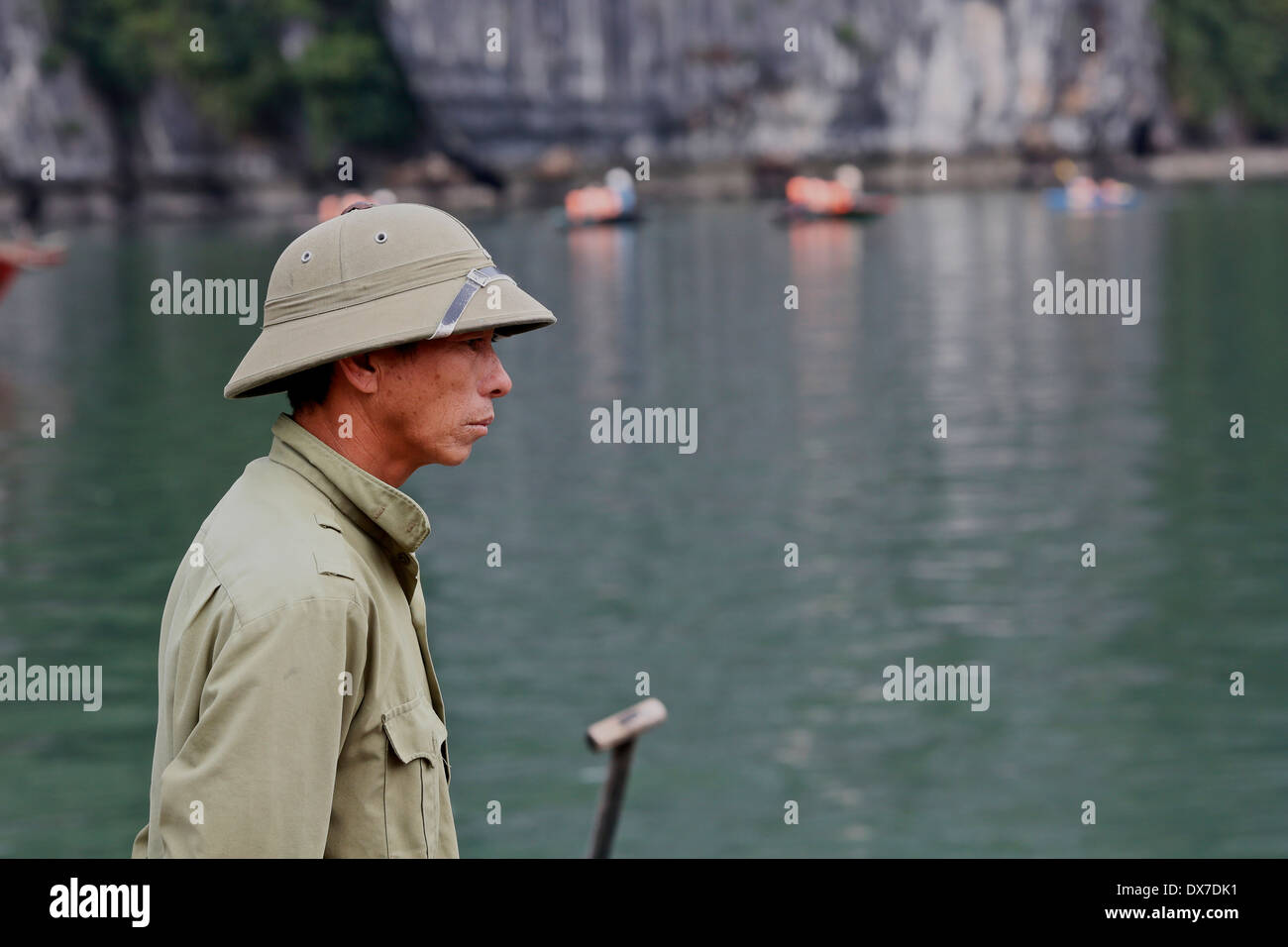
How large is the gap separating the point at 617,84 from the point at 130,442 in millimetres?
91143

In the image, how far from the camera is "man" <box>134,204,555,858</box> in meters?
2.72

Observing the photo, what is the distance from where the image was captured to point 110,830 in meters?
13.2

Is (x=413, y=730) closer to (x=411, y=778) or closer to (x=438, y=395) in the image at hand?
(x=411, y=778)

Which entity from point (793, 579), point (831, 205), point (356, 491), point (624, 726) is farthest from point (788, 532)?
point (831, 205)

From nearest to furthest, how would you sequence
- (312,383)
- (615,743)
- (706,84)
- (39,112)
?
(312,383), (615,743), (39,112), (706,84)

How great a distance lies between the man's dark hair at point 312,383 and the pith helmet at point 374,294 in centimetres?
8

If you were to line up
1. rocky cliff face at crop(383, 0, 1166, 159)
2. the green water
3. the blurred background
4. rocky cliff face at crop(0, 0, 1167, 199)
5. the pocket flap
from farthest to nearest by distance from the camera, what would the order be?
rocky cliff face at crop(383, 0, 1166, 159) < rocky cliff face at crop(0, 0, 1167, 199) < the blurred background < the green water < the pocket flap

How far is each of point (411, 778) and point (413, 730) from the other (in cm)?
8

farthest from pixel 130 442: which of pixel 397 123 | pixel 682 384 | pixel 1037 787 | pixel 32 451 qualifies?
pixel 397 123

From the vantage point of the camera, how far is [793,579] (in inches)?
763

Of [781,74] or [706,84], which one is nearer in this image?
[706,84]

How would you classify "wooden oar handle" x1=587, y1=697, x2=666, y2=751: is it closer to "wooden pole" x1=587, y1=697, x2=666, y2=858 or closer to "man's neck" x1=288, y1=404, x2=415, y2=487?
"wooden pole" x1=587, y1=697, x2=666, y2=858

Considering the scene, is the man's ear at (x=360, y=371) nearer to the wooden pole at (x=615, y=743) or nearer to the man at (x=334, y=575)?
the man at (x=334, y=575)

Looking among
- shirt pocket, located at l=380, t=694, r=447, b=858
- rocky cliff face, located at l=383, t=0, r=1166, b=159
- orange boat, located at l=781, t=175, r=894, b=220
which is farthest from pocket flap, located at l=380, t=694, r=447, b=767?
rocky cliff face, located at l=383, t=0, r=1166, b=159
